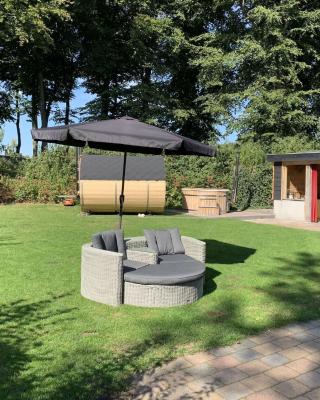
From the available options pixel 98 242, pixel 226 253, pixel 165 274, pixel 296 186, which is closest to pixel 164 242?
pixel 98 242

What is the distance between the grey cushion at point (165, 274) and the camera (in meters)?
5.56

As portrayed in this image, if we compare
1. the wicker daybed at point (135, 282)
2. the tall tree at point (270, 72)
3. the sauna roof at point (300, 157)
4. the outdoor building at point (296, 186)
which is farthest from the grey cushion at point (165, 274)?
the tall tree at point (270, 72)

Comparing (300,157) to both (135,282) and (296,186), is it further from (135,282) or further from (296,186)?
(135,282)

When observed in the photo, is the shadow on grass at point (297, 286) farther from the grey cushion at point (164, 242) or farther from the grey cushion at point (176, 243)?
the grey cushion at point (164, 242)

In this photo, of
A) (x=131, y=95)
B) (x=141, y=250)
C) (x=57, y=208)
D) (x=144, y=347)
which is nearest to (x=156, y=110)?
(x=131, y=95)

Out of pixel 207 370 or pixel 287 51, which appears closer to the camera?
pixel 207 370

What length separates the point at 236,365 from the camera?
407 cm

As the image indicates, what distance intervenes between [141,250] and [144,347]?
8.05 ft

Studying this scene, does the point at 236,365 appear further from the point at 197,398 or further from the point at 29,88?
the point at 29,88

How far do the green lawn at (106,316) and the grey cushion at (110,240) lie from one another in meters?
0.76

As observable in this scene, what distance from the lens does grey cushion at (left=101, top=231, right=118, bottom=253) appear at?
6.31 m

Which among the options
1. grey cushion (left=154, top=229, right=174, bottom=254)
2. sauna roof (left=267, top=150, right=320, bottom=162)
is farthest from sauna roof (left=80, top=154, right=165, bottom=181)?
grey cushion (left=154, top=229, right=174, bottom=254)

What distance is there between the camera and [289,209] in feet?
57.5

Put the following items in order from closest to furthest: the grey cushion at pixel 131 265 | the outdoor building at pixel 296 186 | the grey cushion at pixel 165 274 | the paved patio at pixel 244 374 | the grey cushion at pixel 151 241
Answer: the paved patio at pixel 244 374
the grey cushion at pixel 165 274
the grey cushion at pixel 131 265
the grey cushion at pixel 151 241
the outdoor building at pixel 296 186
